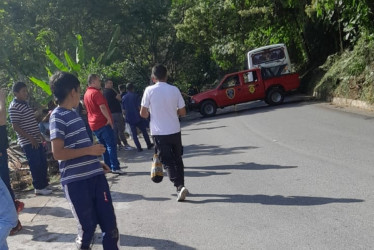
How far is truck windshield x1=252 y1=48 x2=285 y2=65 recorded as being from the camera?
24.6 metres

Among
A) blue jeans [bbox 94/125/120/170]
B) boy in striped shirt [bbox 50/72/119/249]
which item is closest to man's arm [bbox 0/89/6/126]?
boy in striped shirt [bbox 50/72/119/249]

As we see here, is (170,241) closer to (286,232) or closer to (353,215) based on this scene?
(286,232)

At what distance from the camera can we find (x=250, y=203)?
6.53 meters

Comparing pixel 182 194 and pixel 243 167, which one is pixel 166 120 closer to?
pixel 182 194

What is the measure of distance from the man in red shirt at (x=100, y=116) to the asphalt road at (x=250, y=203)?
25.8 inches

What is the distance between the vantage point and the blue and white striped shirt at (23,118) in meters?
7.80

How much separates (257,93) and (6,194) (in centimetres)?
1905

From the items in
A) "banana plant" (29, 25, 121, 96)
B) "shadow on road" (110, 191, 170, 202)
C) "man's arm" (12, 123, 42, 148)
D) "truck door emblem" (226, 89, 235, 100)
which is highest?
"banana plant" (29, 25, 121, 96)

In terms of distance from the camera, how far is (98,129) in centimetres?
926

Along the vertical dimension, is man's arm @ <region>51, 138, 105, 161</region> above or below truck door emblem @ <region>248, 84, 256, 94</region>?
above

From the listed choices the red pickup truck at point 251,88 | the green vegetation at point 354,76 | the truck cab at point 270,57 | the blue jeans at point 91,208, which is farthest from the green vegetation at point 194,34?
the blue jeans at point 91,208

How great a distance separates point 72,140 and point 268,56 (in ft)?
71.1

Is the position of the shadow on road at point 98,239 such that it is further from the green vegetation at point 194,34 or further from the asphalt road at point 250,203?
the green vegetation at point 194,34

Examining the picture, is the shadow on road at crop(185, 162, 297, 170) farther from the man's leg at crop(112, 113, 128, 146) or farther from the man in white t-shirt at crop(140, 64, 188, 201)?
the man's leg at crop(112, 113, 128, 146)
